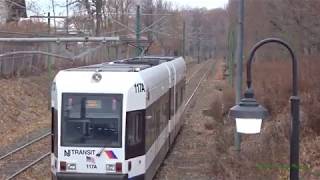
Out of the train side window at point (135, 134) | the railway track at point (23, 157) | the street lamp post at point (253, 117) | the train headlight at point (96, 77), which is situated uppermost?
the train headlight at point (96, 77)

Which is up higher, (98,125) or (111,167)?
(98,125)

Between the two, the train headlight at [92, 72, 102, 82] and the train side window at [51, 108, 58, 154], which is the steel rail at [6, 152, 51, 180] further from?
the train headlight at [92, 72, 102, 82]

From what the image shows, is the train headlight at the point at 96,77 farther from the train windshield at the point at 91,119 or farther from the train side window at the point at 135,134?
the train side window at the point at 135,134

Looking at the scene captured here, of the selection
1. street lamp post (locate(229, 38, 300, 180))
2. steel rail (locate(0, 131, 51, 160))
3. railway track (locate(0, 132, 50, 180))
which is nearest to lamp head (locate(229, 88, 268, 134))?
street lamp post (locate(229, 38, 300, 180))

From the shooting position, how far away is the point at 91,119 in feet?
44.8

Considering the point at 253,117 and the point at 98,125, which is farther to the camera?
the point at 98,125

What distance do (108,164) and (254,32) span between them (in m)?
39.8

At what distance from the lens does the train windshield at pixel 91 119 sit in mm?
13594

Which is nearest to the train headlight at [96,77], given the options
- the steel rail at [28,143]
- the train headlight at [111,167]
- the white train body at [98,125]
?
the white train body at [98,125]

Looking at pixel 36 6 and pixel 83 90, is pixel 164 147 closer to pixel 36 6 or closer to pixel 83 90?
pixel 83 90

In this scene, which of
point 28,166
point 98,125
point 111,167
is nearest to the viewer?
point 111,167

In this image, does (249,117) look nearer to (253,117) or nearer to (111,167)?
(253,117)

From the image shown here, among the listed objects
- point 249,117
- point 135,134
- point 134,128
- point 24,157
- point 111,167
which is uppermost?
point 249,117

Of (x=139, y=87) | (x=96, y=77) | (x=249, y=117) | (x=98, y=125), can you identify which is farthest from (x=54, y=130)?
(x=249, y=117)
